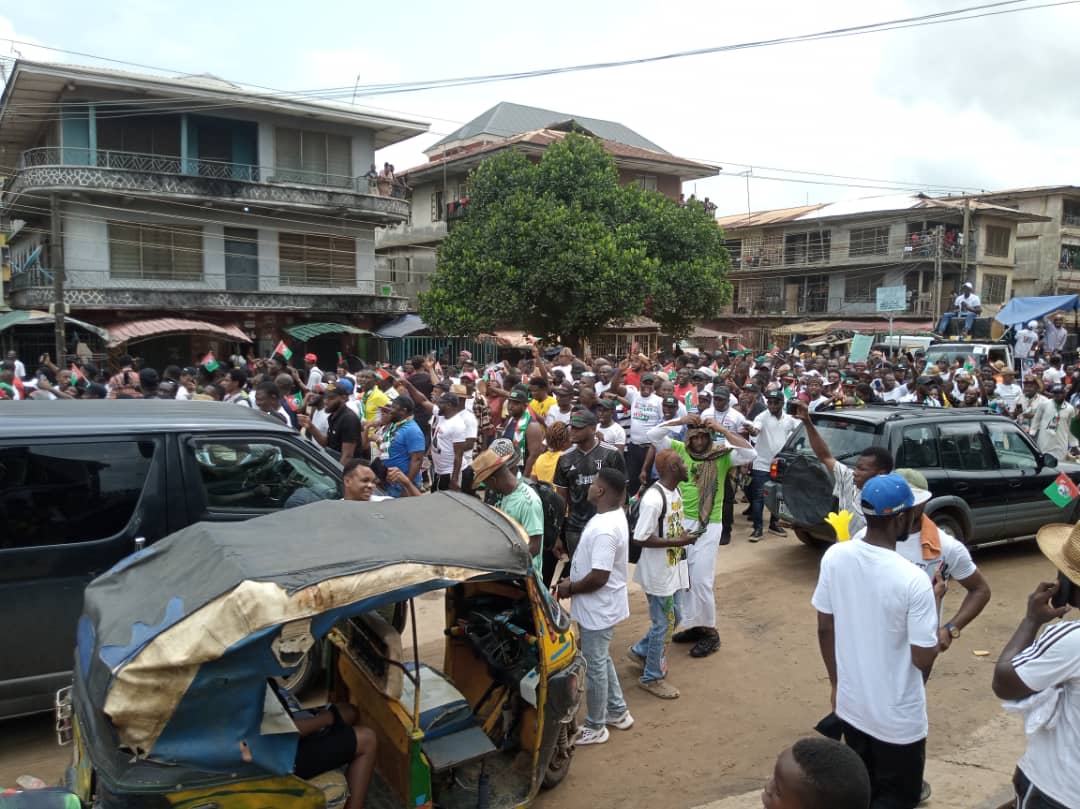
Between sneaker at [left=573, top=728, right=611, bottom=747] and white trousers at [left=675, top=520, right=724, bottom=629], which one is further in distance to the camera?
white trousers at [left=675, top=520, right=724, bottom=629]

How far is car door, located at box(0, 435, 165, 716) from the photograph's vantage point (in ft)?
14.6

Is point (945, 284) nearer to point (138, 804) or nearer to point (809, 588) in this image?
point (809, 588)

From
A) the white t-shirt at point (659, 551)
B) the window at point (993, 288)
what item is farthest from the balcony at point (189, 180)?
the window at point (993, 288)

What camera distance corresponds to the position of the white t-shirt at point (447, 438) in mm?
8500

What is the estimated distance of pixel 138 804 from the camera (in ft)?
9.41

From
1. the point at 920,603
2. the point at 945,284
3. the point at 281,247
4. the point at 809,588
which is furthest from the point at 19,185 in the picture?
the point at 945,284

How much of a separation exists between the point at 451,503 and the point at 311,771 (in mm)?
1389

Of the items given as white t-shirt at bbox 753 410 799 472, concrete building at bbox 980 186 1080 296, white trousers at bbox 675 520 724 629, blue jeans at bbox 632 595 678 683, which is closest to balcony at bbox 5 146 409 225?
white t-shirt at bbox 753 410 799 472

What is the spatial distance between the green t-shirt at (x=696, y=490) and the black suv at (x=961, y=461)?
192 centimetres

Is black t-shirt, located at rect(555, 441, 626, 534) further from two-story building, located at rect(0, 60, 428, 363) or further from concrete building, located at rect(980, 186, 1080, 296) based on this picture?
concrete building, located at rect(980, 186, 1080, 296)

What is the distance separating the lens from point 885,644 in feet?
10.8

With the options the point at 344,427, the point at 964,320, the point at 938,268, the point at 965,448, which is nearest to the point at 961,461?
the point at 965,448

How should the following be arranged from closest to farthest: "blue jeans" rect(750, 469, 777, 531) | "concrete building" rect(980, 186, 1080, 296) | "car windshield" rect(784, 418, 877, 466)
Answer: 1. "car windshield" rect(784, 418, 877, 466)
2. "blue jeans" rect(750, 469, 777, 531)
3. "concrete building" rect(980, 186, 1080, 296)

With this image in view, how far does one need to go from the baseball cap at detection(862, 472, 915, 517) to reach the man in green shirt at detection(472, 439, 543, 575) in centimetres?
220
